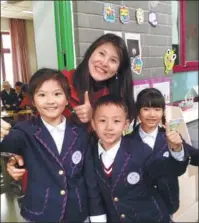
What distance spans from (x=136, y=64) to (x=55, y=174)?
281 millimetres

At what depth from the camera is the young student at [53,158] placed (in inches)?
19.3

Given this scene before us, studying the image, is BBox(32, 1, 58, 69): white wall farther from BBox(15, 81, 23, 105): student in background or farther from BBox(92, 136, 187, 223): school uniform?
BBox(92, 136, 187, 223): school uniform

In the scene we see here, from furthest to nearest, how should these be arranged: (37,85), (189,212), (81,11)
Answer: (189,212), (81,11), (37,85)

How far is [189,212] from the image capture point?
4.56ft

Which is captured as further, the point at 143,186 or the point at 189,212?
the point at 189,212

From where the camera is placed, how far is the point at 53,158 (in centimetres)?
52

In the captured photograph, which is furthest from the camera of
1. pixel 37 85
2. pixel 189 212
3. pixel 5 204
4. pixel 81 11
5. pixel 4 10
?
pixel 5 204

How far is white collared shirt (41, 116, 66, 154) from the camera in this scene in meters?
0.52

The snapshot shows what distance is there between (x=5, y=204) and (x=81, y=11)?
4.09 feet

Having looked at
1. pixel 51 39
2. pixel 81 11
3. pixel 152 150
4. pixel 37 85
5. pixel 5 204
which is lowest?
pixel 5 204

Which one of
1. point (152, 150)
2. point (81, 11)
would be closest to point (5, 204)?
point (81, 11)

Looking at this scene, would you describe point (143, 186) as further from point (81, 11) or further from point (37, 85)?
point (81, 11)

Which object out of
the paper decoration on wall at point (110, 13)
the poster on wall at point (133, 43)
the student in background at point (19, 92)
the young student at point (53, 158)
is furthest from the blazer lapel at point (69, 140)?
the paper decoration on wall at point (110, 13)

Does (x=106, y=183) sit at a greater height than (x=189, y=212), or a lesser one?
greater
